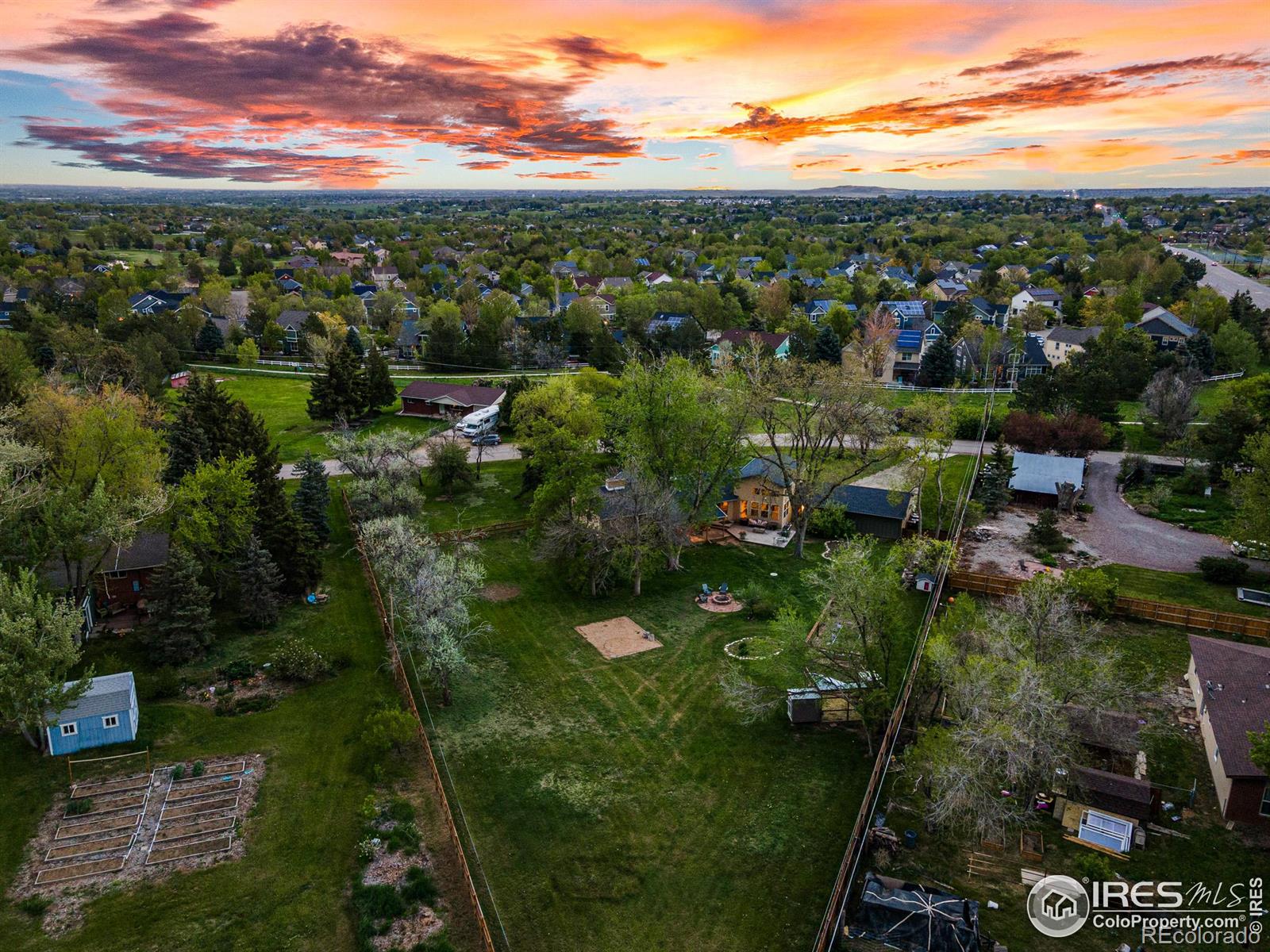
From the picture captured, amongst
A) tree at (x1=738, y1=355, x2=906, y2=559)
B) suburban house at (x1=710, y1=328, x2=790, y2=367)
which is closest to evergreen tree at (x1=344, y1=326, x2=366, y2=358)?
suburban house at (x1=710, y1=328, x2=790, y2=367)

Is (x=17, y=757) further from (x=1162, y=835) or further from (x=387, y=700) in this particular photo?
(x=1162, y=835)

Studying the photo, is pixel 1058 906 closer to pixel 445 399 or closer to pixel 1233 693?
pixel 1233 693

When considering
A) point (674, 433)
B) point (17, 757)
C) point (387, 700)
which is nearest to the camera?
point (17, 757)

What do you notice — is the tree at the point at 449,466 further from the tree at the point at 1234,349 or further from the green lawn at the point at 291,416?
the tree at the point at 1234,349

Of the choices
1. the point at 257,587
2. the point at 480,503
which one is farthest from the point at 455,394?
the point at 257,587

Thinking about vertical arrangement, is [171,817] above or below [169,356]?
below

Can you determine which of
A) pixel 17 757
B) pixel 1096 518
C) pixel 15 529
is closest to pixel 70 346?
pixel 15 529

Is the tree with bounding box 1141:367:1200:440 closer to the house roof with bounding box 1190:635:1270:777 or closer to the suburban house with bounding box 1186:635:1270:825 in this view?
the house roof with bounding box 1190:635:1270:777
